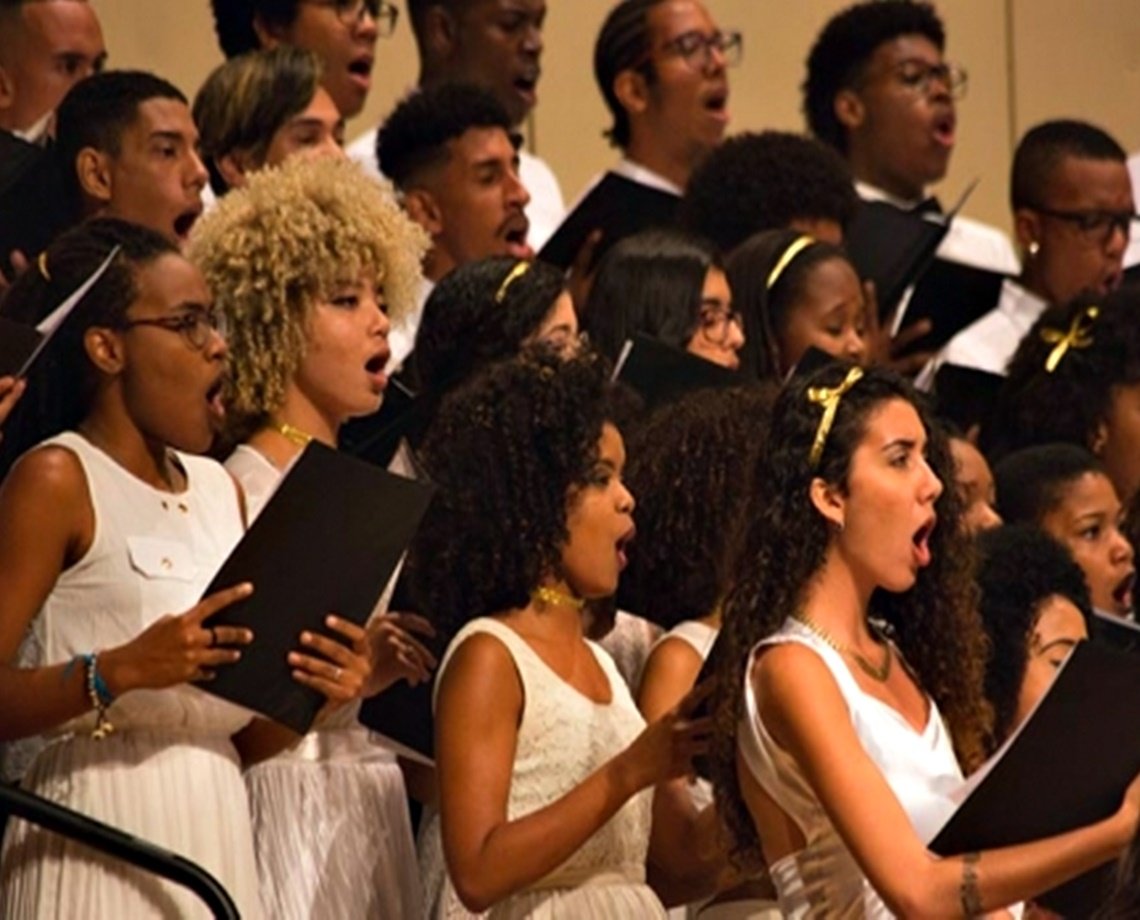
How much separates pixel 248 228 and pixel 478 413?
2.14 feet

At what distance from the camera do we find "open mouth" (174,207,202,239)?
18.3ft

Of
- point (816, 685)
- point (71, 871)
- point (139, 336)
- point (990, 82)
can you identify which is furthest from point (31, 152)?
point (990, 82)

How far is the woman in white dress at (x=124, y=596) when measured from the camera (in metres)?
4.19

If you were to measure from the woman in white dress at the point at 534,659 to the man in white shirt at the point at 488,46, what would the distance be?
283 centimetres

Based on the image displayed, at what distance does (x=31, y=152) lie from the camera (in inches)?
209

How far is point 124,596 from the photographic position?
14.3 ft

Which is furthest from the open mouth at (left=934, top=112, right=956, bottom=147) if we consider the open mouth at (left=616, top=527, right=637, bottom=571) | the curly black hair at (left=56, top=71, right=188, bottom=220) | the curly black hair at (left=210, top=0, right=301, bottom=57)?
the open mouth at (left=616, top=527, right=637, bottom=571)

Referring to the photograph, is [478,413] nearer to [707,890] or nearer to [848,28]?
[707,890]

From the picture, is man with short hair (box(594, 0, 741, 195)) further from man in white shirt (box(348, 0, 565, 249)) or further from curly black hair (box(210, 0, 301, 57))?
curly black hair (box(210, 0, 301, 57))

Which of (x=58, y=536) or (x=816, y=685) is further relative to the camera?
(x=58, y=536)

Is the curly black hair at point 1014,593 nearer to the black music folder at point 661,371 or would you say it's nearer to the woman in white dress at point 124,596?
the black music folder at point 661,371

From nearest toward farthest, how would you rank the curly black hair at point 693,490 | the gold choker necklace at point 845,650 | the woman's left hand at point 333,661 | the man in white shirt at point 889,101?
the gold choker necklace at point 845,650 → the woman's left hand at point 333,661 → the curly black hair at point 693,490 → the man in white shirt at point 889,101

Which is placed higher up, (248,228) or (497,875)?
(248,228)

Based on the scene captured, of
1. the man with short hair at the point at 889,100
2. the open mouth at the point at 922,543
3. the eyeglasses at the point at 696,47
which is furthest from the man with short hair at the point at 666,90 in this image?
the open mouth at the point at 922,543
